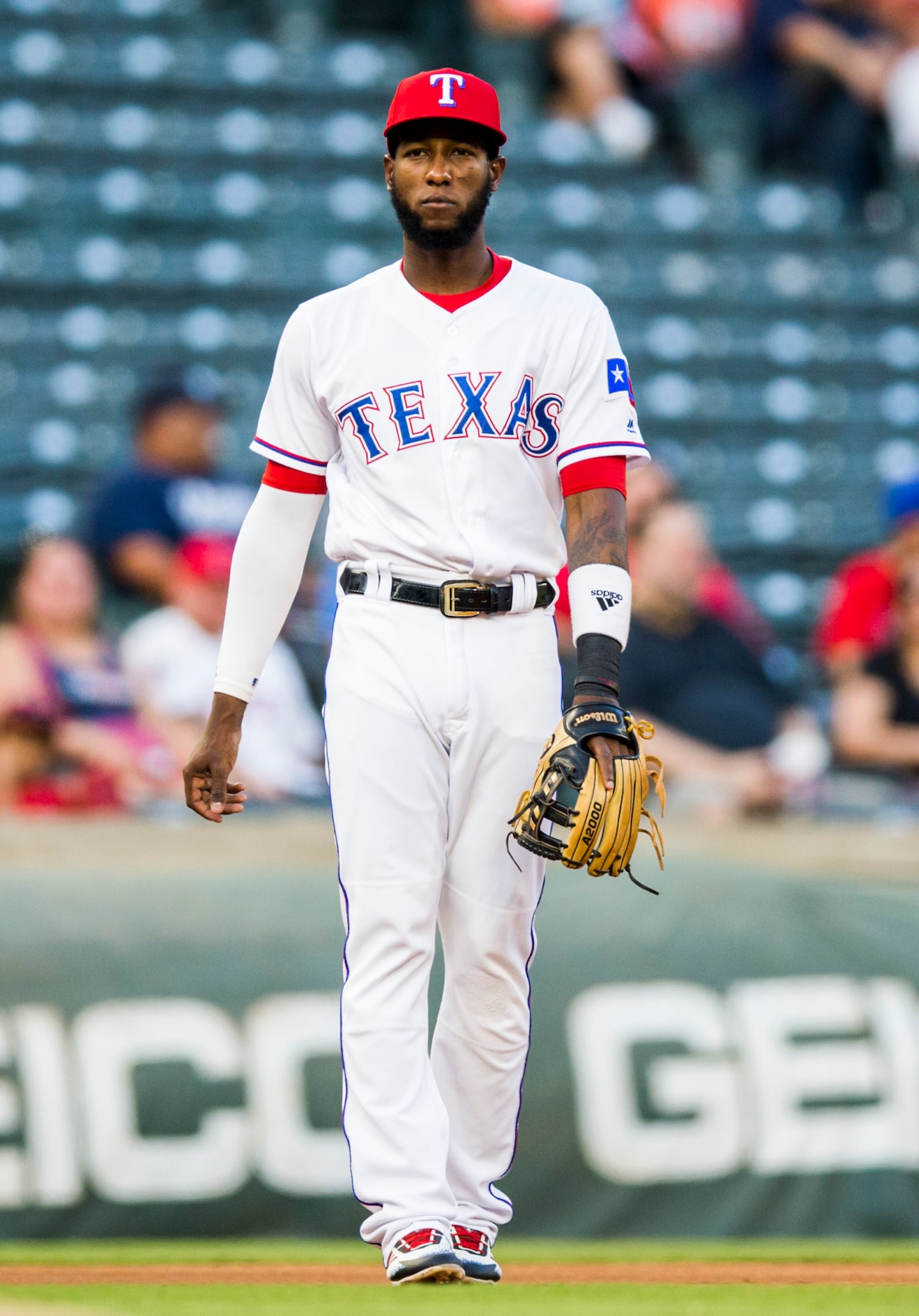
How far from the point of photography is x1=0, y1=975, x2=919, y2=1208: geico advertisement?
4.45m

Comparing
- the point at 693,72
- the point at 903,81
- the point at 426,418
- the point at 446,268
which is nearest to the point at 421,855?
the point at 426,418

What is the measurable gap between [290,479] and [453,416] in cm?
35

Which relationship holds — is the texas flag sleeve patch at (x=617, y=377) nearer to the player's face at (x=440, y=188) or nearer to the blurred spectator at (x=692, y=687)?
the player's face at (x=440, y=188)

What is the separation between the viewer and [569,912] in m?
4.69

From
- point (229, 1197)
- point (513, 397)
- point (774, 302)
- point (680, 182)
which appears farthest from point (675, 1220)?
point (680, 182)

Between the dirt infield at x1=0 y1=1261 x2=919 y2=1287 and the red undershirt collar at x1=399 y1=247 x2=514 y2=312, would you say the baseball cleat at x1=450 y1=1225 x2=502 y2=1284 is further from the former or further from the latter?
the red undershirt collar at x1=399 y1=247 x2=514 y2=312

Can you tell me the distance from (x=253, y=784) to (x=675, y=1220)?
197cm

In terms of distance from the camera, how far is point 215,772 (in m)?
3.32

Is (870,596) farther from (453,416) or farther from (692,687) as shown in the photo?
(453,416)

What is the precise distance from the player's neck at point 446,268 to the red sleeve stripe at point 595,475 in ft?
1.23

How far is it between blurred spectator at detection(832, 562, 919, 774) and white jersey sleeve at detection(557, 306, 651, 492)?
8.87ft

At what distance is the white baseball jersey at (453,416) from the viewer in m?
3.21

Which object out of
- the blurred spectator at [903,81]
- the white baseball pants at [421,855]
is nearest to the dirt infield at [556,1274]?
the white baseball pants at [421,855]

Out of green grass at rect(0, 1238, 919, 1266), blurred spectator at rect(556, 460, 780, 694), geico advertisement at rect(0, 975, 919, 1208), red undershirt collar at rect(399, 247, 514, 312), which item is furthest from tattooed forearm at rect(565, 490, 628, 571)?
blurred spectator at rect(556, 460, 780, 694)
